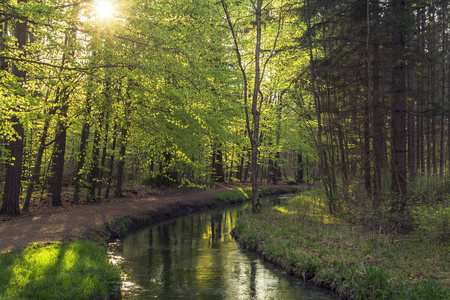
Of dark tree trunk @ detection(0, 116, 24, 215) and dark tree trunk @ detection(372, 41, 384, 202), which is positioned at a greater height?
dark tree trunk @ detection(372, 41, 384, 202)

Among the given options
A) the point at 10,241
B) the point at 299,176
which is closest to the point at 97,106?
the point at 10,241

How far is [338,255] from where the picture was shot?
9.18 m

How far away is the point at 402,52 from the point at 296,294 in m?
10.2

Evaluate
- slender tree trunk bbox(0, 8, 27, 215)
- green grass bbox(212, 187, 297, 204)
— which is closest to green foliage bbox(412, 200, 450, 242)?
green grass bbox(212, 187, 297, 204)

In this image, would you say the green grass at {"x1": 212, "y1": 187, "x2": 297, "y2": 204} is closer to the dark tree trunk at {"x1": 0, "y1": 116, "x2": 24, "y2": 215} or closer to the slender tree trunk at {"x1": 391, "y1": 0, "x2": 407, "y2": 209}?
the slender tree trunk at {"x1": 391, "y1": 0, "x2": 407, "y2": 209}

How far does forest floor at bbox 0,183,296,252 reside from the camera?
1062cm

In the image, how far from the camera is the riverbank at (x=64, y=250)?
21.7 feet

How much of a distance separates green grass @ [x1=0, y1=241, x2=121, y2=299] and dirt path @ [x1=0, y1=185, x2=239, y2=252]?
140cm

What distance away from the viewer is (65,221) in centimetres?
1341

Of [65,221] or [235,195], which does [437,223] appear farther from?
[235,195]

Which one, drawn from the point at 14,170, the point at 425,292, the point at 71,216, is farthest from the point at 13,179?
the point at 425,292

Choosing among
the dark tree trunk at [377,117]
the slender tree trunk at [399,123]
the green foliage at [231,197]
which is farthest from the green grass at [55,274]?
the green foliage at [231,197]

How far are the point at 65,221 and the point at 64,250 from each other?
15.6ft

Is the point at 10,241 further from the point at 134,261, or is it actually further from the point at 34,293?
the point at 34,293
